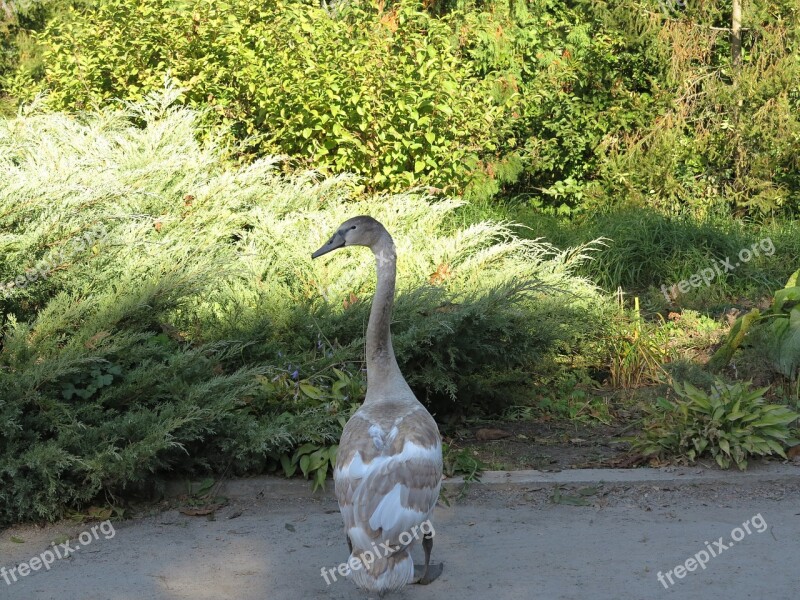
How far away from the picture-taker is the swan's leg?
408 centimetres

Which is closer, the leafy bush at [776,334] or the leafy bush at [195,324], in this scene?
the leafy bush at [195,324]

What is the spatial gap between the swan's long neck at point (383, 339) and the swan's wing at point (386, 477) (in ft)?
0.74

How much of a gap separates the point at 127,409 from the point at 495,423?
7.93 feet

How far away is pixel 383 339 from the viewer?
4.25 meters

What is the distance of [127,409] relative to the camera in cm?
513

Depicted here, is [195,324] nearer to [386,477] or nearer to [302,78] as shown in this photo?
[386,477]

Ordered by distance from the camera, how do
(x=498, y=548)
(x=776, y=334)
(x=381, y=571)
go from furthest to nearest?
1. (x=776, y=334)
2. (x=498, y=548)
3. (x=381, y=571)

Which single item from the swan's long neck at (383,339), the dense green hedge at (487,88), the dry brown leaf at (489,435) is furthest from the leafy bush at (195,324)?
the dense green hedge at (487,88)

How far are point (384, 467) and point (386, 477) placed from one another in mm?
45

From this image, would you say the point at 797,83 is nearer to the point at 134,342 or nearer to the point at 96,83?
the point at 96,83

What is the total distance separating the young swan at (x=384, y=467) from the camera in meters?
3.60

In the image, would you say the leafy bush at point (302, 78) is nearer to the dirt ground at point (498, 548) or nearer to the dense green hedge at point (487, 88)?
the dense green hedge at point (487, 88)

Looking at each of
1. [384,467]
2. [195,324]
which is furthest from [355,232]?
[195,324]

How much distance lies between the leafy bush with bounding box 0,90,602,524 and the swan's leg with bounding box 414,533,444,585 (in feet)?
3.68
